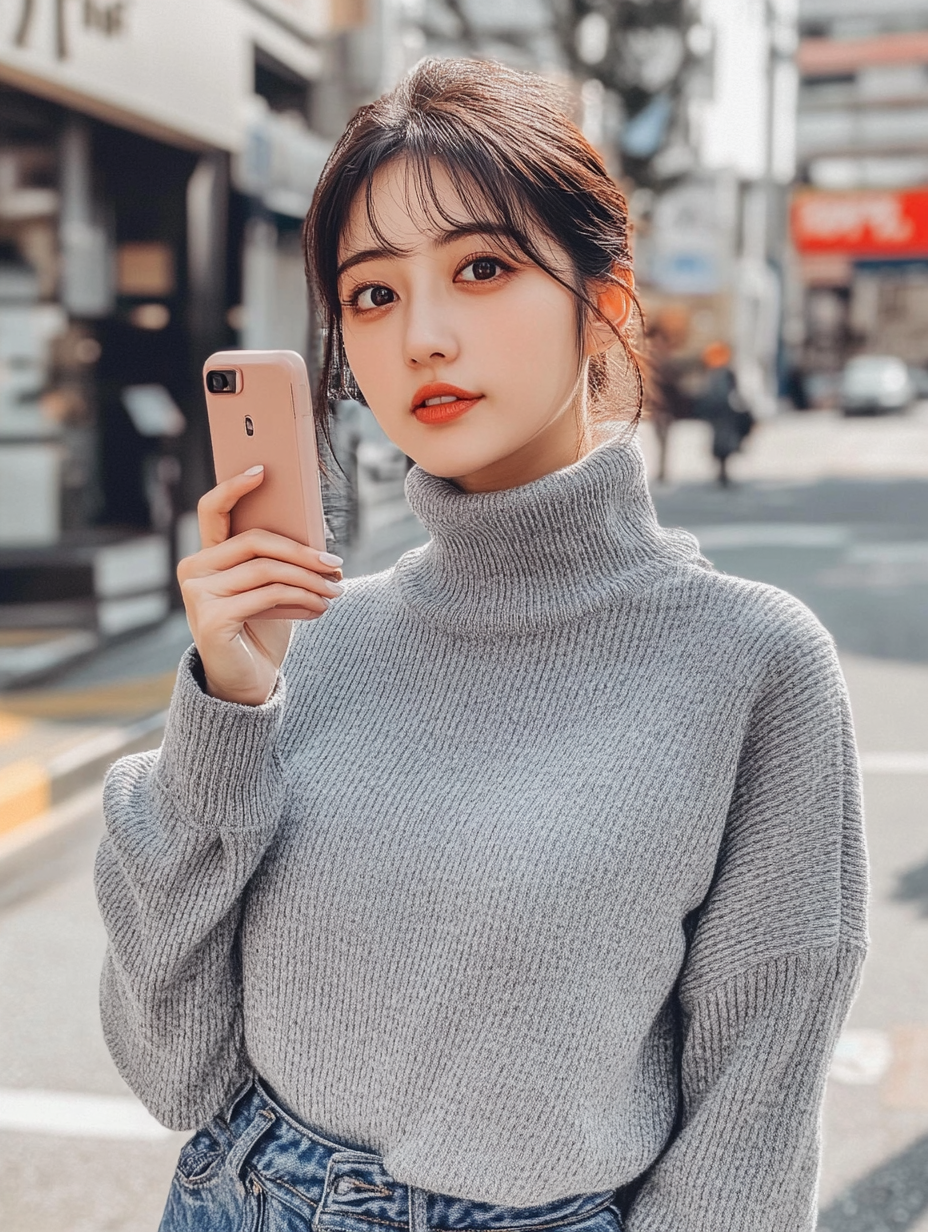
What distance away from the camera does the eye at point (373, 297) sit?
1.32 meters

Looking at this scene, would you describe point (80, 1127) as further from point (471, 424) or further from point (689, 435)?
point (689, 435)

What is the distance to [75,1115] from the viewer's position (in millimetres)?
3297

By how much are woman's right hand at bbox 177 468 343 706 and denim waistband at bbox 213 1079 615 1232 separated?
0.41 meters

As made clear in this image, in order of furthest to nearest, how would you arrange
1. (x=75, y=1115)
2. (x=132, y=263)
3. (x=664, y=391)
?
(x=664, y=391)
(x=132, y=263)
(x=75, y=1115)

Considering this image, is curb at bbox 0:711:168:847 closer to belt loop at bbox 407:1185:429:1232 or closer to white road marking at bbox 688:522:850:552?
belt loop at bbox 407:1185:429:1232

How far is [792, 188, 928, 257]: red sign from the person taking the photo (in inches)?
1997

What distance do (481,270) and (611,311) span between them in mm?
181

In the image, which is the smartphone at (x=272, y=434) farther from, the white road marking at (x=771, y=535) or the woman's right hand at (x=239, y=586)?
the white road marking at (x=771, y=535)

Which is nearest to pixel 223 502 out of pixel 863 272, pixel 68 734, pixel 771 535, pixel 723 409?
pixel 68 734

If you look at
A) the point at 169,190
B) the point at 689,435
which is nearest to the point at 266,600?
the point at 169,190

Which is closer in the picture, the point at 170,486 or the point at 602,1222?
the point at 602,1222

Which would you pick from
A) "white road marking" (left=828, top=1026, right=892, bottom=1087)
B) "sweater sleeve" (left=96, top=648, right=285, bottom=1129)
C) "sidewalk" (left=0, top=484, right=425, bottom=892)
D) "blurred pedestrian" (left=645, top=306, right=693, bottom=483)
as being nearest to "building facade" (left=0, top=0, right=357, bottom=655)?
"sidewalk" (left=0, top=484, right=425, bottom=892)

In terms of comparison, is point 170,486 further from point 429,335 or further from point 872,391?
point 872,391

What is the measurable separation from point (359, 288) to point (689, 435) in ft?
105
